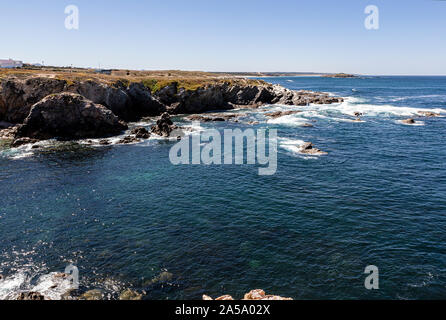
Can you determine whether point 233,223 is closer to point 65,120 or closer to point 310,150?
point 310,150

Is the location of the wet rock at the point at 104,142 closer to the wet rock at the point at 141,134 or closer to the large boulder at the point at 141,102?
the wet rock at the point at 141,134

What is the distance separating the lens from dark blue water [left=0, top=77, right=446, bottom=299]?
23.3 metres

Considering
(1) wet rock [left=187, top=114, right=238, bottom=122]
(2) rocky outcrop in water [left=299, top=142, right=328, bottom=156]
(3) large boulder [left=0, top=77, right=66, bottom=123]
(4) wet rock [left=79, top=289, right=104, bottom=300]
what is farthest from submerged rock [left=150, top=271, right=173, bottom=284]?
(3) large boulder [left=0, top=77, right=66, bottom=123]

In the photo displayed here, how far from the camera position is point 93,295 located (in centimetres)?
2186

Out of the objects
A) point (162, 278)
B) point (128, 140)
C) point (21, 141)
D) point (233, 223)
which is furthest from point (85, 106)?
point (162, 278)

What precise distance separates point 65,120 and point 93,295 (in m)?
61.4

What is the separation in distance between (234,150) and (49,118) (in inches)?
1855

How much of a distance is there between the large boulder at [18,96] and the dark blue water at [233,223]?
31695 millimetres

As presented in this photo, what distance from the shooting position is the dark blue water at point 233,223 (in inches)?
916

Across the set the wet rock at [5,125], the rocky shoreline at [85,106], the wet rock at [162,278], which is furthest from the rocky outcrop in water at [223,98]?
the wet rock at [162,278]

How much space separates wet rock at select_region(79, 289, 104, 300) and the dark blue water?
2.15 ft
